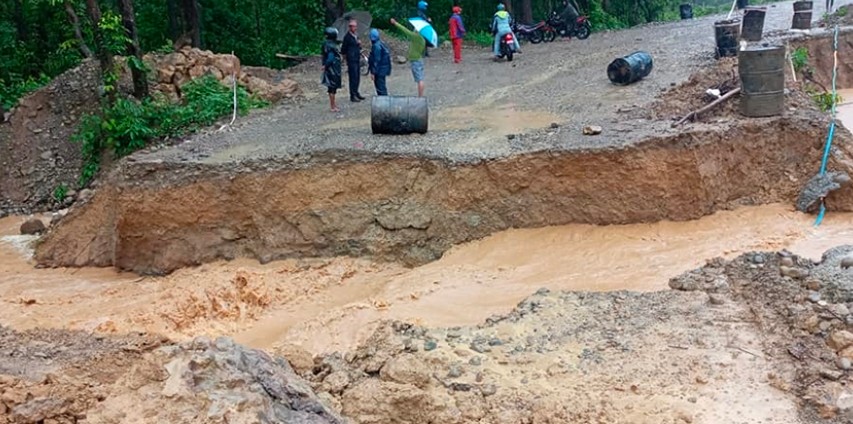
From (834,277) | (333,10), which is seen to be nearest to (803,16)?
(333,10)

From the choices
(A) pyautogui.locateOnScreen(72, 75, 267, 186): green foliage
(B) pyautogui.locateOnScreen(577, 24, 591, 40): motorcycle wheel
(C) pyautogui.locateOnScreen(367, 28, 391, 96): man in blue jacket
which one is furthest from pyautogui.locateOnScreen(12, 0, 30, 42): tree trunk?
(B) pyautogui.locateOnScreen(577, 24, 591, 40): motorcycle wheel

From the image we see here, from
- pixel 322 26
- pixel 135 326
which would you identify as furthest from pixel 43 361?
pixel 322 26

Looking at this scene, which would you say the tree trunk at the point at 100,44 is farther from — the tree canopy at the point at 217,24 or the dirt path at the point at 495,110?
the tree canopy at the point at 217,24

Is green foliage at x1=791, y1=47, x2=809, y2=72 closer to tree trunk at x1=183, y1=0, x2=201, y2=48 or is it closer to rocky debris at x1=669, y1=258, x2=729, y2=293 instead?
rocky debris at x1=669, y1=258, x2=729, y2=293

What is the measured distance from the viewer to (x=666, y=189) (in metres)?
9.12

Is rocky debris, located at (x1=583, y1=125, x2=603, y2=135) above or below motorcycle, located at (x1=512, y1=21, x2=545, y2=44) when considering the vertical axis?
below

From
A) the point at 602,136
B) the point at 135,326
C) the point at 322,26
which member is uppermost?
the point at 322,26

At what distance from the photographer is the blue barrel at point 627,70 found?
12.3m

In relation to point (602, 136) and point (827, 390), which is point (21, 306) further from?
point (827, 390)

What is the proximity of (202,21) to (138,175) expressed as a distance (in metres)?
11.3

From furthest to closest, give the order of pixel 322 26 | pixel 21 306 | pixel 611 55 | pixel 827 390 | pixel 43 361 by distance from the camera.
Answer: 1. pixel 322 26
2. pixel 611 55
3. pixel 21 306
4. pixel 43 361
5. pixel 827 390

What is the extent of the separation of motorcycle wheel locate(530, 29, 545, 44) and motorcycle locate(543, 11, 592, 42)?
108 millimetres

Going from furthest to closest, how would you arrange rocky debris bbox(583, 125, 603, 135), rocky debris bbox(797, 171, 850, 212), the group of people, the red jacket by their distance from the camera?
the red jacket → the group of people → rocky debris bbox(583, 125, 603, 135) → rocky debris bbox(797, 171, 850, 212)

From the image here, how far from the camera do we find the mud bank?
9.16 m
